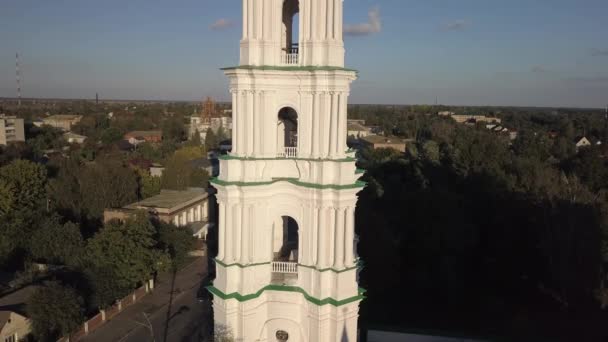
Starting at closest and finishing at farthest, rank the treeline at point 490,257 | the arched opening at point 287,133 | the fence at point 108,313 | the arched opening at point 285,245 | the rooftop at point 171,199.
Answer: the arched opening at point 287,133
the arched opening at point 285,245
the fence at point 108,313
the treeline at point 490,257
the rooftop at point 171,199

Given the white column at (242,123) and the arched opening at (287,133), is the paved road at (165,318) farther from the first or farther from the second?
the white column at (242,123)

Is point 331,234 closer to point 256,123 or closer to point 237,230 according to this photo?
point 237,230

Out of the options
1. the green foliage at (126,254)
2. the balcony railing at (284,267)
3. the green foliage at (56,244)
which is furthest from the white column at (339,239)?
the green foliage at (56,244)

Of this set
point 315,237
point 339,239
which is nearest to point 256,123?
point 315,237

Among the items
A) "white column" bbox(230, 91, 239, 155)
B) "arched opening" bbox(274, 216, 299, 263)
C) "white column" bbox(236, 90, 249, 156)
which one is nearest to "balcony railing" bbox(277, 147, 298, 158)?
"white column" bbox(236, 90, 249, 156)

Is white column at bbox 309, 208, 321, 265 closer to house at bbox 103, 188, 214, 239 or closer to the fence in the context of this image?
the fence

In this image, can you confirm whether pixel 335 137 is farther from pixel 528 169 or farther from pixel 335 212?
pixel 528 169
